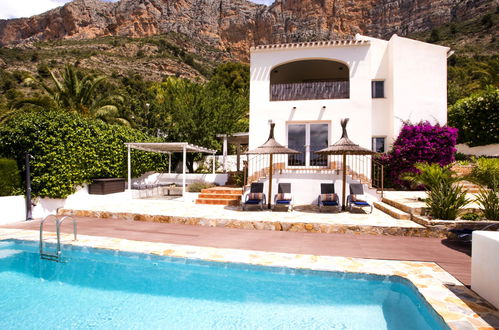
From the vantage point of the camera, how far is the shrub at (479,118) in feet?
56.7

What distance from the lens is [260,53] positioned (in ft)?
47.0

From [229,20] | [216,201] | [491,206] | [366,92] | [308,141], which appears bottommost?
[216,201]

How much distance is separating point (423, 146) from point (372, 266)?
12223 mm

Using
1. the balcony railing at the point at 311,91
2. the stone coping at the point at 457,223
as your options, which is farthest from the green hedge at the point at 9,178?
the stone coping at the point at 457,223

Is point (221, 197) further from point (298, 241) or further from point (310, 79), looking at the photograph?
point (310, 79)

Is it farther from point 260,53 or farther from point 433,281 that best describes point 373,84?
point 433,281

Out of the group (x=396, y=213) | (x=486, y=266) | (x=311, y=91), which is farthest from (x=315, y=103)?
(x=486, y=266)

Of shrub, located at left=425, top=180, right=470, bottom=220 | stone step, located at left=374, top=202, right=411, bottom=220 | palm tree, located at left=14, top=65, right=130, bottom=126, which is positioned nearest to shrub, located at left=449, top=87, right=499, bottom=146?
stone step, located at left=374, top=202, right=411, bottom=220

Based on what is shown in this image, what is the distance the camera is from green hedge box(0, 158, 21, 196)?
9.98m

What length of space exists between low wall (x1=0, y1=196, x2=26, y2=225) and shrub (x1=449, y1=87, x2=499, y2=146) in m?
23.7

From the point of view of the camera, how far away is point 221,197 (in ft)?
43.7

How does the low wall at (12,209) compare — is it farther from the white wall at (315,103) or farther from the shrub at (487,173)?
the shrub at (487,173)

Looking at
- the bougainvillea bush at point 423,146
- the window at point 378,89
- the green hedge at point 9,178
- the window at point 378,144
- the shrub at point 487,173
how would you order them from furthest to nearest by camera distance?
the window at point 378,89 → the window at point 378,144 → the bougainvillea bush at point 423,146 → the green hedge at point 9,178 → the shrub at point 487,173

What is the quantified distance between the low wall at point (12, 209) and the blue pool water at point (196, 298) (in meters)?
4.57
